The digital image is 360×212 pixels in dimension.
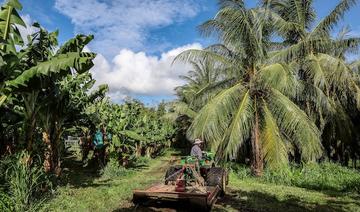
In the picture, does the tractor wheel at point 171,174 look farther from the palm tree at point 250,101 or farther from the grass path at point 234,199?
the palm tree at point 250,101

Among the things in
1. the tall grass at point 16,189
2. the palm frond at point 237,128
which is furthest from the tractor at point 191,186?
the palm frond at point 237,128

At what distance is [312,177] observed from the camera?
1427cm

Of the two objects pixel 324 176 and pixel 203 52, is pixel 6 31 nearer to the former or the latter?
pixel 203 52

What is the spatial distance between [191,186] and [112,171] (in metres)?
5.76

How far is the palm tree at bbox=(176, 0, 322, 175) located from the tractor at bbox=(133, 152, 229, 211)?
3.16m

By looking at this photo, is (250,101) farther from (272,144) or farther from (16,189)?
(16,189)

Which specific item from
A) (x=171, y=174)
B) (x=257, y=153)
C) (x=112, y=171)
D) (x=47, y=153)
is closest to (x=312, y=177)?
(x=257, y=153)

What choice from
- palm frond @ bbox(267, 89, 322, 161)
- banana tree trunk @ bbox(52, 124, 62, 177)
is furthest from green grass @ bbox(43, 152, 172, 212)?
palm frond @ bbox(267, 89, 322, 161)

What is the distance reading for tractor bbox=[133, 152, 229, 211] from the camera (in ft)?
26.0

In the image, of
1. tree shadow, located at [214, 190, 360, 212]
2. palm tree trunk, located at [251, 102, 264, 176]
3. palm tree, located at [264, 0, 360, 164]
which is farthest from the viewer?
palm tree, located at [264, 0, 360, 164]

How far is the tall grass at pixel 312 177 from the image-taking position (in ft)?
42.7

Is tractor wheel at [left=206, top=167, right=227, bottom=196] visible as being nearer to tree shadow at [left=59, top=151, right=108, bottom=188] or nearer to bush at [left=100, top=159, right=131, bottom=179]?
tree shadow at [left=59, top=151, right=108, bottom=188]

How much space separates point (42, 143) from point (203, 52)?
7542mm

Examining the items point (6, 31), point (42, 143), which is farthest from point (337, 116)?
point (6, 31)
